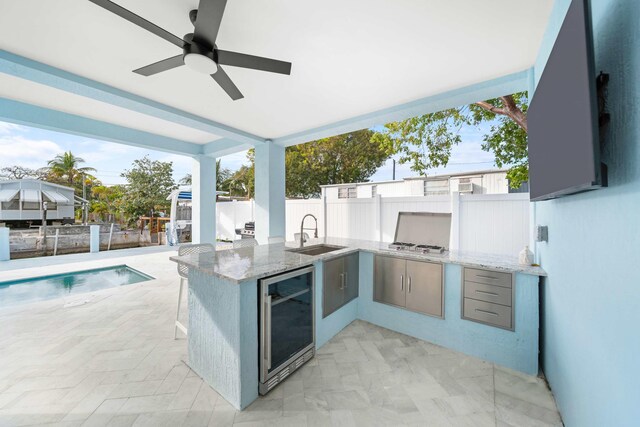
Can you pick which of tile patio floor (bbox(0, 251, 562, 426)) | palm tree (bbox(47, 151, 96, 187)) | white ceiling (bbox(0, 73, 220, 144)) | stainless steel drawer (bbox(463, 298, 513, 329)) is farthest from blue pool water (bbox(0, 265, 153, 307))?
palm tree (bbox(47, 151, 96, 187))

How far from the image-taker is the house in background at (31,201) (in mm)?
10395

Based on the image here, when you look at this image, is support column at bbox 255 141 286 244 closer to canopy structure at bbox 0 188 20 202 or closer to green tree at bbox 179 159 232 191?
canopy structure at bbox 0 188 20 202

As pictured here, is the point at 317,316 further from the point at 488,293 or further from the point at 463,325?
the point at 488,293

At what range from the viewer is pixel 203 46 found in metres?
1.98

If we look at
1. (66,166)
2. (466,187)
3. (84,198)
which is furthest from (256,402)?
(66,166)

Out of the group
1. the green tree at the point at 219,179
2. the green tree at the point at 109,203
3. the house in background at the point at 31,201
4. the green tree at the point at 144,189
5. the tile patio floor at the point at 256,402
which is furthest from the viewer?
the green tree at the point at 219,179

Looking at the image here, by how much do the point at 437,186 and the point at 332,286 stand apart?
7.62 m

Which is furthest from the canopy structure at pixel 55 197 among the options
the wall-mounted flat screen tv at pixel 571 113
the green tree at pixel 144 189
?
the wall-mounted flat screen tv at pixel 571 113

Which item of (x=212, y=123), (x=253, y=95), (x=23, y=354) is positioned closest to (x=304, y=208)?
(x=212, y=123)

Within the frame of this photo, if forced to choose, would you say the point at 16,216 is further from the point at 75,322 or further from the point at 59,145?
the point at 75,322

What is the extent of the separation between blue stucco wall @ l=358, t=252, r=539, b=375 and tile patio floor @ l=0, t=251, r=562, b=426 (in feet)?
0.34

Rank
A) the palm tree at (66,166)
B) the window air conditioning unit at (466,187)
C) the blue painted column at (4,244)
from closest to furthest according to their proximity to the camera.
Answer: the blue painted column at (4,244) < the window air conditioning unit at (466,187) < the palm tree at (66,166)

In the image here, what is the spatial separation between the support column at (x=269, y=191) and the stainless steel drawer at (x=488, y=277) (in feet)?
11.9

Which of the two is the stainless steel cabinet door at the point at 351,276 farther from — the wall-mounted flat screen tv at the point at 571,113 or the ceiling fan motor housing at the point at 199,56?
the ceiling fan motor housing at the point at 199,56
